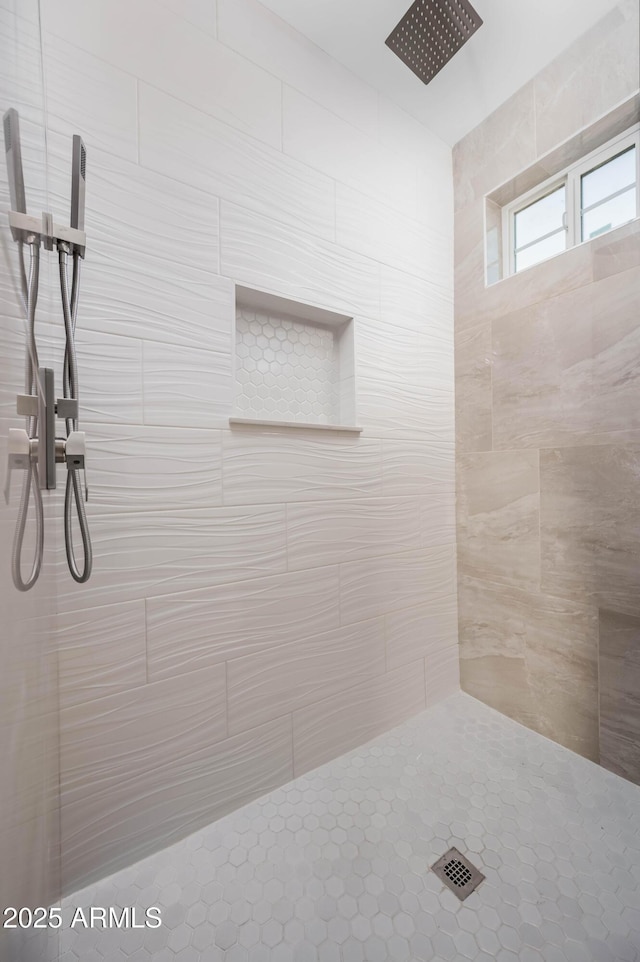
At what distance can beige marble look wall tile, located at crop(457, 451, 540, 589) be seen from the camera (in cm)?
153

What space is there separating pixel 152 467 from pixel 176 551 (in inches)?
9.8

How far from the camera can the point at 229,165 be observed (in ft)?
3.83

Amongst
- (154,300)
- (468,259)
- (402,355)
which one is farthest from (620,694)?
(154,300)

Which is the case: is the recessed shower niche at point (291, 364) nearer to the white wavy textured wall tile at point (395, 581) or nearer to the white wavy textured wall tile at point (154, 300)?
the white wavy textured wall tile at point (154, 300)

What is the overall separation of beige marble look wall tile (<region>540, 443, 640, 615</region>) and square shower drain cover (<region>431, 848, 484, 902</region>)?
89 cm

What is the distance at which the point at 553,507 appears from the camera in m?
1.45

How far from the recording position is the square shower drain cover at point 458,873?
38.3 inches

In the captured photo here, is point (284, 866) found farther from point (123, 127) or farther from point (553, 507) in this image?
point (123, 127)

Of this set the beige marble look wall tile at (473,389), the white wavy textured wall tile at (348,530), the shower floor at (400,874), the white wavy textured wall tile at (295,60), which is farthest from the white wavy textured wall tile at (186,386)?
the shower floor at (400,874)

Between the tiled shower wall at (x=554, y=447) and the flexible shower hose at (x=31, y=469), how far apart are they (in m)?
1.58

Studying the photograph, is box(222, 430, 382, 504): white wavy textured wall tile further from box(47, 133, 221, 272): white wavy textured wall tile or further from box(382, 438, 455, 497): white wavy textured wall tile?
box(47, 133, 221, 272): white wavy textured wall tile

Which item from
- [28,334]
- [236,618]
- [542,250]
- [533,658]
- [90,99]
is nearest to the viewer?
[28,334]

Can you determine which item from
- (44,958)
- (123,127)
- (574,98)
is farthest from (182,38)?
(44,958)

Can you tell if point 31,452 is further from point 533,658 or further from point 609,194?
point 609,194
